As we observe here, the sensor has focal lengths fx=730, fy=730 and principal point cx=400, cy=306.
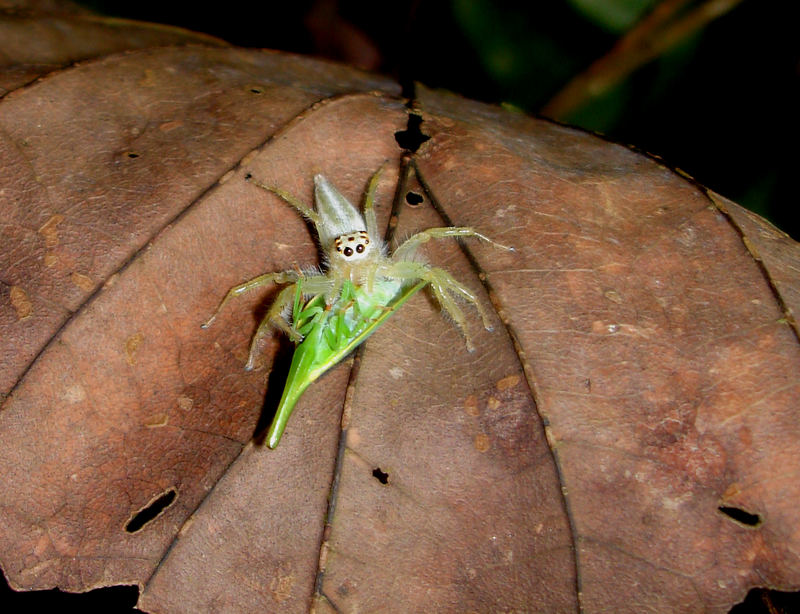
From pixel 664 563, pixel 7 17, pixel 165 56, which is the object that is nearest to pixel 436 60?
pixel 165 56

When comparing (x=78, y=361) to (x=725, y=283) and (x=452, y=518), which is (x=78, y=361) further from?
(x=725, y=283)

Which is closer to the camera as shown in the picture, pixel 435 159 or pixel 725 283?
pixel 725 283

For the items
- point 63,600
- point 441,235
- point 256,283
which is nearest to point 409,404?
point 441,235

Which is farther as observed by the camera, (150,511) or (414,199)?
(414,199)

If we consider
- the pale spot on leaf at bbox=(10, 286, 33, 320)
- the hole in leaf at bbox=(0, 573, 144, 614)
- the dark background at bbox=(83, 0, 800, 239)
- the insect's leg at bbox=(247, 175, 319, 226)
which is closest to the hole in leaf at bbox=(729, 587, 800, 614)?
the insect's leg at bbox=(247, 175, 319, 226)

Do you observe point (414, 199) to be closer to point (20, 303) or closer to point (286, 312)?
point (286, 312)

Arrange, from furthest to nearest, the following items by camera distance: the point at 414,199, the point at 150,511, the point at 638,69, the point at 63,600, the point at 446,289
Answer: the point at 638,69 → the point at 63,600 → the point at 414,199 → the point at 446,289 → the point at 150,511

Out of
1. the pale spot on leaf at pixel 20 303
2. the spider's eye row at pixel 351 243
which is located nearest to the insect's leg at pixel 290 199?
the spider's eye row at pixel 351 243
